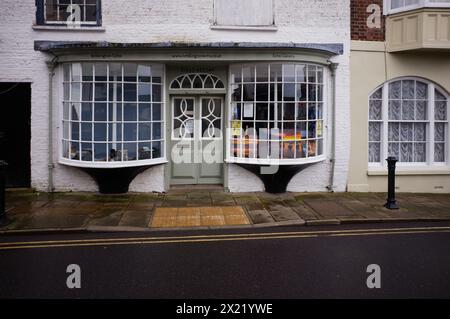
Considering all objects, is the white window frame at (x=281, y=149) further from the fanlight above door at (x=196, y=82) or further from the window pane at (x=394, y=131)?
the window pane at (x=394, y=131)

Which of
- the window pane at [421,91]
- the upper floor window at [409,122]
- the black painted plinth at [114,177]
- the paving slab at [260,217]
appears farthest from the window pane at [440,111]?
the black painted plinth at [114,177]

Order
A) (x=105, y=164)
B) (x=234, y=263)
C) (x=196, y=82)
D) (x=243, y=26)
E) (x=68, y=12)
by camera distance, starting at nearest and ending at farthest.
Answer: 1. (x=234, y=263)
2. (x=105, y=164)
3. (x=68, y=12)
4. (x=243, y=26)
5. (x=196, y=82)

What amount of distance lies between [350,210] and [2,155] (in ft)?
27.4

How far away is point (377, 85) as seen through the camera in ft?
35.5

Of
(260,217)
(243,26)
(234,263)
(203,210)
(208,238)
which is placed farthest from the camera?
(243,26)

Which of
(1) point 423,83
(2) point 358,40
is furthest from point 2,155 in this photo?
(1) point 423,83

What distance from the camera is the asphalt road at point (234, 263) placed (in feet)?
A: 14.7

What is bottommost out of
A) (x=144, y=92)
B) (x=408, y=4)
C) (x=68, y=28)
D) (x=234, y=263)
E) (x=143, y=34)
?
(x=234, y=263)

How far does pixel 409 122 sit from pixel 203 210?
6296mm

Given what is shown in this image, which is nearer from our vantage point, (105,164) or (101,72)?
(105,164)

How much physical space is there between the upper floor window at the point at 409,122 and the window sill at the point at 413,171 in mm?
255

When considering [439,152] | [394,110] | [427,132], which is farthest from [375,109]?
[439,152]

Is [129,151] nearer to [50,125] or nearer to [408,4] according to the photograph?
[50,125]

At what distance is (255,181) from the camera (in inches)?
416
